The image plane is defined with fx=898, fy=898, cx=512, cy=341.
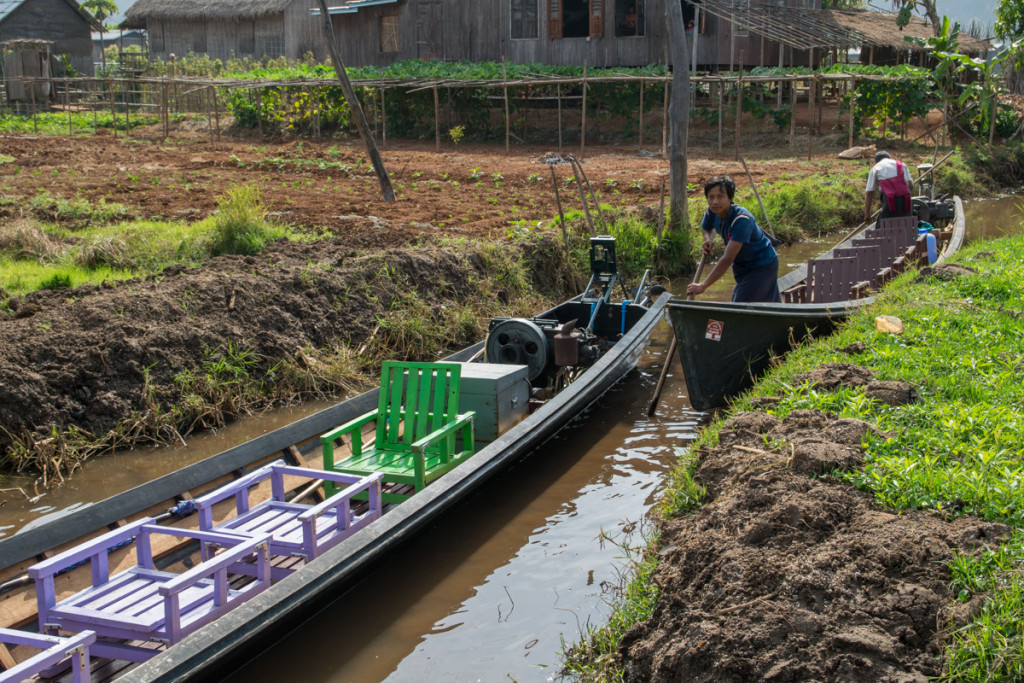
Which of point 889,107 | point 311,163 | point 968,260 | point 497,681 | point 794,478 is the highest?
point 889,107

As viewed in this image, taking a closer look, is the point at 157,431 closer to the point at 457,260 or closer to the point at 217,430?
the point at 217,430

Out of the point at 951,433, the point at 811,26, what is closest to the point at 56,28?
the point at 811,26

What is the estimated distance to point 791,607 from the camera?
13.0 ft

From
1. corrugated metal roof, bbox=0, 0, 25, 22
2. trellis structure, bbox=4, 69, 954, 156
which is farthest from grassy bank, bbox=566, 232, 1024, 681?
corrugated metal roof, bbox=0, 0, 25, 22

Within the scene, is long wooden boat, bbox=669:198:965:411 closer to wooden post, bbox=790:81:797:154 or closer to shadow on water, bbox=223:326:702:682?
shadow on water, bbox=223:326:702:682

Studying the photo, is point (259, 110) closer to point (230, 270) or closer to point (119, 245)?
point (119, 245)

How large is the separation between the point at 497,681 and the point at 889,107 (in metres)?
24.5

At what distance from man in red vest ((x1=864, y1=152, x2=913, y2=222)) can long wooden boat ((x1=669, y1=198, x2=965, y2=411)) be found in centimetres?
462

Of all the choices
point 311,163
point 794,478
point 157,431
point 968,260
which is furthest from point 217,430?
point 311,163

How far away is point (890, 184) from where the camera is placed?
40.3 ft

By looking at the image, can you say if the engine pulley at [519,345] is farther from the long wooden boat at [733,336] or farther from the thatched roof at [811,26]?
the thatched roof at [811,26]

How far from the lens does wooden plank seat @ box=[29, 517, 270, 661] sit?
440 centimetres

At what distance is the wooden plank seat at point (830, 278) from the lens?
9.55 m

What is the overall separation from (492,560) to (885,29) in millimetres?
31362
